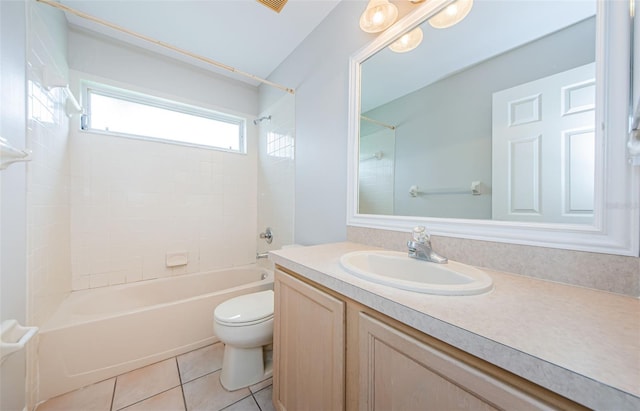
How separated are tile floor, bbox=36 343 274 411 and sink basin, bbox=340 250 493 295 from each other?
0.97 m

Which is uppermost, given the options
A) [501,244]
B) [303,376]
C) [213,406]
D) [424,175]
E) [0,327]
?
[424,175]

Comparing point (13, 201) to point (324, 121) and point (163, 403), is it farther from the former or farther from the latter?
point (324, 121)

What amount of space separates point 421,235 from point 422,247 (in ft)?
0.17

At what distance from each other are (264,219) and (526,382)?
2.34 meters

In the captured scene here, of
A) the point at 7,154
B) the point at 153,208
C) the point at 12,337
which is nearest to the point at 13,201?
the point at 7,154

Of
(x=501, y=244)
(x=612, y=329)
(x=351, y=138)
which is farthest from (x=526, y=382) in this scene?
(x=351, y=138)

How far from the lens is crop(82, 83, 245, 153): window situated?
6.22 ft

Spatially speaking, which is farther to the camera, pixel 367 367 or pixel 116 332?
pixel 116 332

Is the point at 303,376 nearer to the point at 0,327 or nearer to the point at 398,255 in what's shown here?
the point at 398,255

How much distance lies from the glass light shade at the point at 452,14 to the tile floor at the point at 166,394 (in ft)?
7.02

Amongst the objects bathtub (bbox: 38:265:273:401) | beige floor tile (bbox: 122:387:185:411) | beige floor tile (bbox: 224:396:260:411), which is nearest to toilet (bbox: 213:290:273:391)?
beige floor tile (bbox: 224:396:260:411)

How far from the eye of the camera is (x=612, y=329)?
0.45m

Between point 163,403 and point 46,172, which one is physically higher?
point 46,172

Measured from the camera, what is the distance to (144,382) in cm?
136
